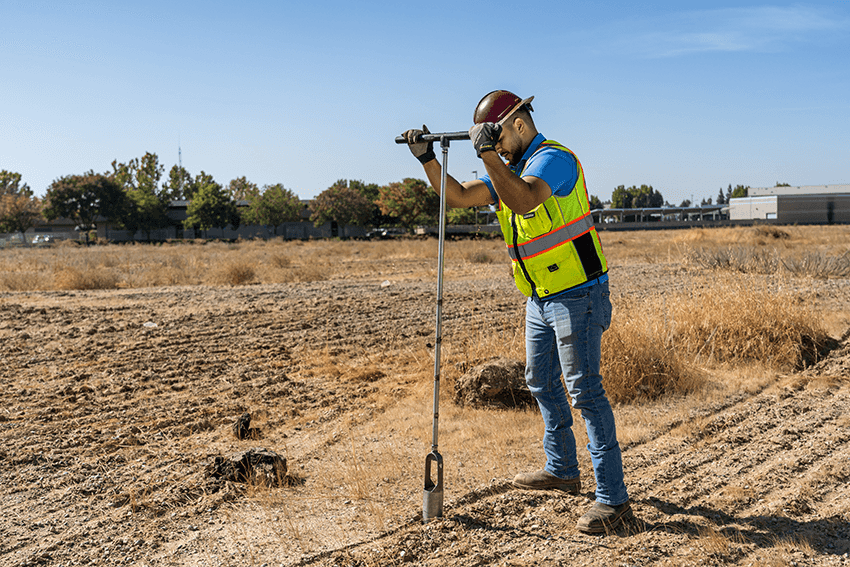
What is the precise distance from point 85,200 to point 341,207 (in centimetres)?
2729

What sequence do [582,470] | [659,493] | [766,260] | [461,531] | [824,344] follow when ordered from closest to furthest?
1. [461,531]
2. [659,493]
3. [582,470]
4. [824,344]
5. [766,260]

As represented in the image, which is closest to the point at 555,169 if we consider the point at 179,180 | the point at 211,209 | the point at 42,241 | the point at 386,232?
the point at 386,232

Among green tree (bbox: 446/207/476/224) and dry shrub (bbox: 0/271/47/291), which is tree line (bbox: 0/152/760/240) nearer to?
green tree (bbox: 446/207/476/224)

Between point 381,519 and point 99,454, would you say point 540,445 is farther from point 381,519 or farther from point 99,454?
point 99,454

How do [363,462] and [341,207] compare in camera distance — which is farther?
[341,207]

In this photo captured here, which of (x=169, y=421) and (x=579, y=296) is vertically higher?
(x=579, y=296)

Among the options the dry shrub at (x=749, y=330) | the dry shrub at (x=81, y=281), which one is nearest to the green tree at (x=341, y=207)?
the dry shrub at (x=81, y=281)

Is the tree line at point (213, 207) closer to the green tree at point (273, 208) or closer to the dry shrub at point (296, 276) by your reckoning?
the green tree at point (273, 208)

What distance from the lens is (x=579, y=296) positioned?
302 cm

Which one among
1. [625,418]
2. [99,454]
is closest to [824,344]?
[625,418]

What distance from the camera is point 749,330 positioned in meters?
6.38

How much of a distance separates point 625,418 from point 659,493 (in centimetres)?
142

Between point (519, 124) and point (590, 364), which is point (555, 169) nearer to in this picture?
point (519, 124)

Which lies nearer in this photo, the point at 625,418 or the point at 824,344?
the point at 625,418
